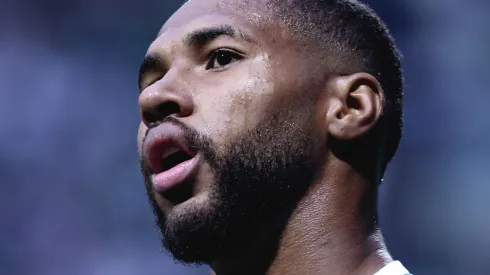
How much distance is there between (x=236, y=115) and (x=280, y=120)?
0.15 m

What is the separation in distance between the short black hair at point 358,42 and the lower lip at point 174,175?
0.65 metres

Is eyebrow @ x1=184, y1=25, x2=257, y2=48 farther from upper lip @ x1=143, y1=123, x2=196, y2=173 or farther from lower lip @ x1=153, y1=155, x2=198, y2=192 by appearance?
lower lip @ x1=153, y1=155, x2=198, y2=192

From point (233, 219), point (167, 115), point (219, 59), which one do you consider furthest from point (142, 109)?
point (233, 219)

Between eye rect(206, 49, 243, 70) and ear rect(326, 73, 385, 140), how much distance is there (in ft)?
1.17

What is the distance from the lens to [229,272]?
3117 millimetres

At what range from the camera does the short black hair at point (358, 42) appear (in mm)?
3312

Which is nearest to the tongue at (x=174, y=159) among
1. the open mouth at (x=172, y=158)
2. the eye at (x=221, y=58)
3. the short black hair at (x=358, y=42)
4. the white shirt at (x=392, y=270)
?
the open mouth at (x=172, y=158)

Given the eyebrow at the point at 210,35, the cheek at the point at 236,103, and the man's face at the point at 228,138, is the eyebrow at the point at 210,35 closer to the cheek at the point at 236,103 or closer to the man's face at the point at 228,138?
the man's face at the point at 228,138

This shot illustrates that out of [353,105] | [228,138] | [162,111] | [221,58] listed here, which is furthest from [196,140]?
[353,105]

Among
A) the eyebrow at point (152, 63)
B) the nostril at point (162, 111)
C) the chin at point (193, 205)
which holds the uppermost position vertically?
the eyebrow at point (152, 63)

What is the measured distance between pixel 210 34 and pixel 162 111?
343 mm

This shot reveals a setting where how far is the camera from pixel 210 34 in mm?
3229

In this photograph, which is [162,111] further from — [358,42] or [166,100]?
[358,42]

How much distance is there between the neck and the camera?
3.02m
